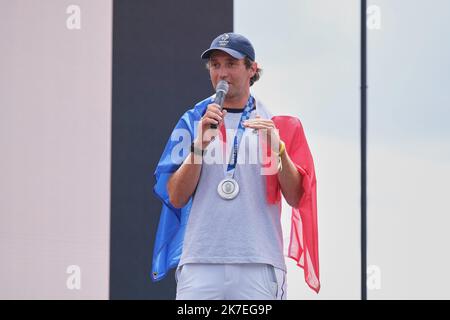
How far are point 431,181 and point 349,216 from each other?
16.8 inches

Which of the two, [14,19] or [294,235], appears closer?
[294,235]

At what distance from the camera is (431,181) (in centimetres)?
350

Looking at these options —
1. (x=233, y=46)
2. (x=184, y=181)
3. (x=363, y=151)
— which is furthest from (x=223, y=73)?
(x=363, y=151)

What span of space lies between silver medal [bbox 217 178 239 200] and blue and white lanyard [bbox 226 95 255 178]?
0.08 feet

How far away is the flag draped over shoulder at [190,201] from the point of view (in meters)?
2.29

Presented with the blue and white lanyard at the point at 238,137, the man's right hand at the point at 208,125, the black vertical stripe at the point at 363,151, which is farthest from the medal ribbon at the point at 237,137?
the black vertical stripe at the point at 363,151

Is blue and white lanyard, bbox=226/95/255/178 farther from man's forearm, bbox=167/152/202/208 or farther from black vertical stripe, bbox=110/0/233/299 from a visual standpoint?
black vertical stripe, bbox=110/0/233/299

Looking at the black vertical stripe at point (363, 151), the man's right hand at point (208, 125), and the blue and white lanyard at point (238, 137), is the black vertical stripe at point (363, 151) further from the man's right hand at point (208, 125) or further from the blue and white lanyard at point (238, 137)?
the man's right hand at point (208, 125)

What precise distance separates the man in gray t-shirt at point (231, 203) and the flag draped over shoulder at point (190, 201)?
2.8 inches

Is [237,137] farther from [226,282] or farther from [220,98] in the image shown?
[226,282]

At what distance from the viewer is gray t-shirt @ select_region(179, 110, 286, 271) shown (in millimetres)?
2156

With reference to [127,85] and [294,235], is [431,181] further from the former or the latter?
[127,85]
